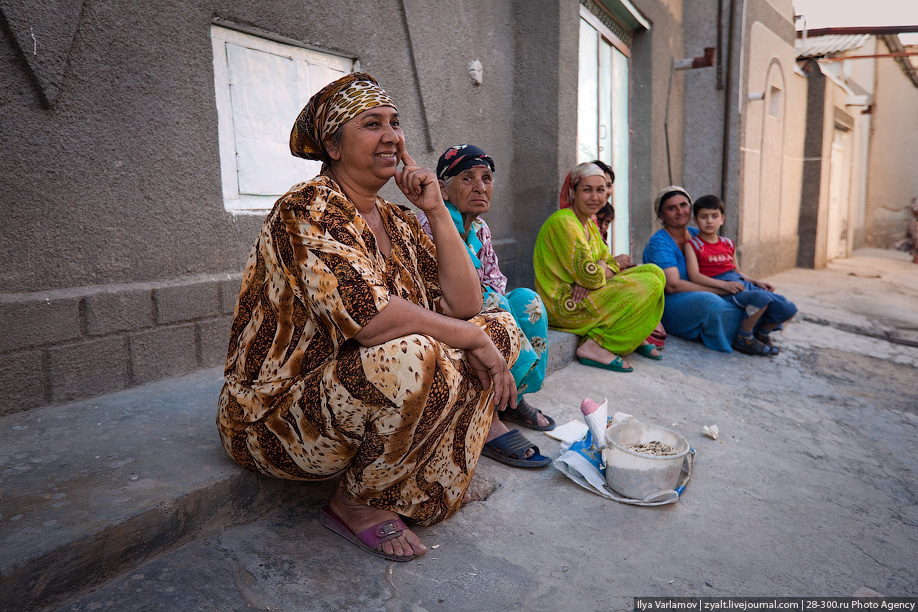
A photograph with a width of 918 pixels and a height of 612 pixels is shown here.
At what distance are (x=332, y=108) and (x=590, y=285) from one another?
2.62 meters

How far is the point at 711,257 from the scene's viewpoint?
5.28 meters

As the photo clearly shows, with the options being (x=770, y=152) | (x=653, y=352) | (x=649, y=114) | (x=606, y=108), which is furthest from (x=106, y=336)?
(x=770, y=152)

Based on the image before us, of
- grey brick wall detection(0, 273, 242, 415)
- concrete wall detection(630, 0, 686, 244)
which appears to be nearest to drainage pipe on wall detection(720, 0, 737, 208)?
concrete wall detection(630, 0, 686, 244)

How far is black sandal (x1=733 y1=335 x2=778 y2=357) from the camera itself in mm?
5055

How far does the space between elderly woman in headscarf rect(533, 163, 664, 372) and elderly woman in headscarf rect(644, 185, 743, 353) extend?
0.84 m

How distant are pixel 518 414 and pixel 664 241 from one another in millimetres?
2677

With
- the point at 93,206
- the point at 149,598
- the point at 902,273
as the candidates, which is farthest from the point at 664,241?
the point at 902,273

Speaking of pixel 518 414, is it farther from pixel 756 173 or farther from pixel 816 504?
pixel 756 173

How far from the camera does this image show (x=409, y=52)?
165 inches

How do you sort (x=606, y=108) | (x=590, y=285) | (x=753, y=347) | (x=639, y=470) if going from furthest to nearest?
(x=606, y=108) → (x=753, y=347) → (x=590, y=285) → (x=639, y=470)

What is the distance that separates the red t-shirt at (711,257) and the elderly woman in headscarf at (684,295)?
15 centimetres

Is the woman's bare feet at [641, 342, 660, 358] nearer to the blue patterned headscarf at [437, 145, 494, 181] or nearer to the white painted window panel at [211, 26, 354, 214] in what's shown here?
the blue patterned headscarf at [437, 145, 494, 181]

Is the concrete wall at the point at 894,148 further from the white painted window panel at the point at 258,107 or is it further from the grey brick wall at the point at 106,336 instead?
the grey brick wall at the point at 106,336

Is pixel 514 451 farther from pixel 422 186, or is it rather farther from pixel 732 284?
pixel 732 284
